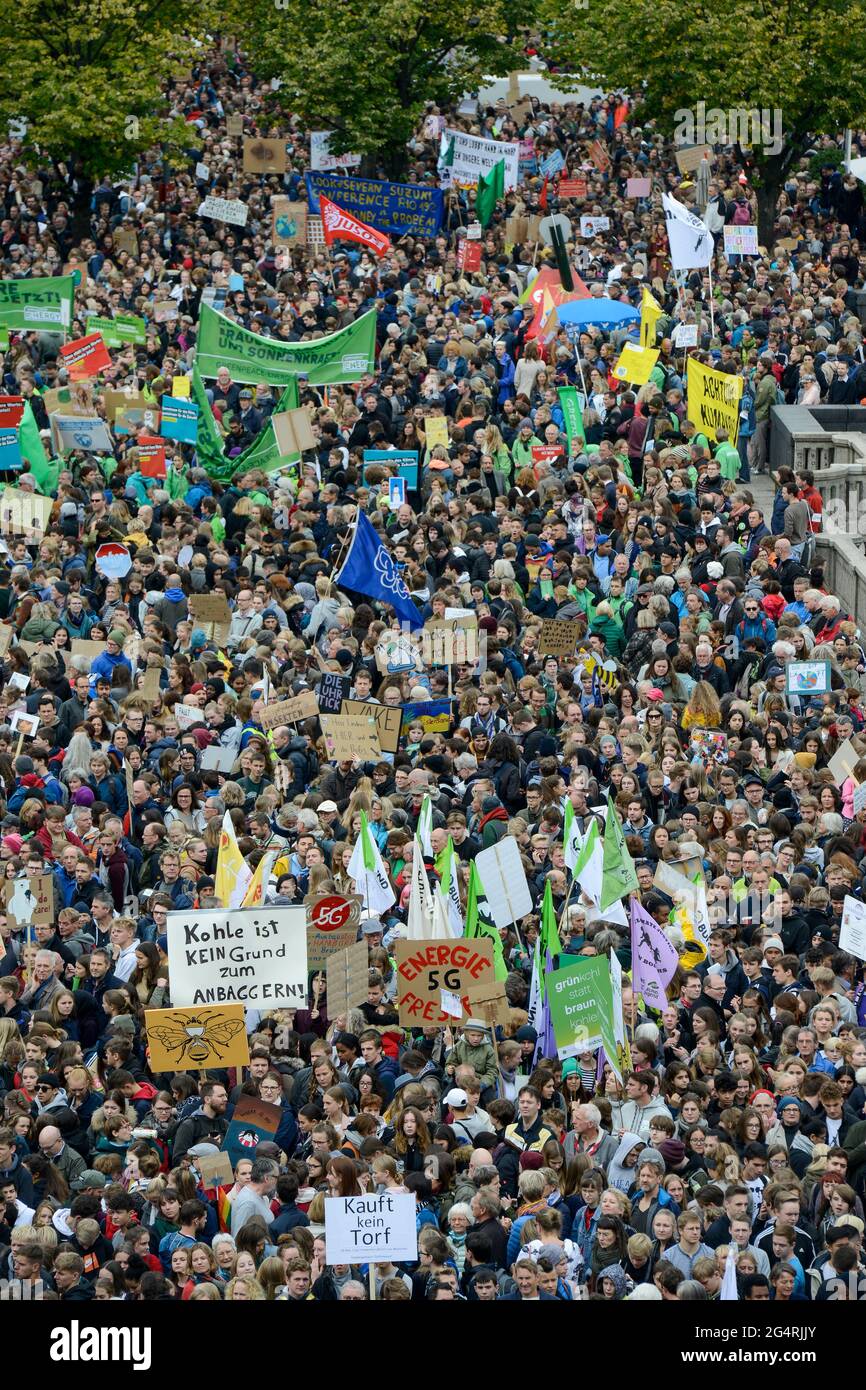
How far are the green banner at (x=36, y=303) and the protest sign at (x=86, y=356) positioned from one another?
92.4 inches

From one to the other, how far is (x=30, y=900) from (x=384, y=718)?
3255 millimetres

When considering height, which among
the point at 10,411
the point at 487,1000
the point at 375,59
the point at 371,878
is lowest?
the point at 487,1000

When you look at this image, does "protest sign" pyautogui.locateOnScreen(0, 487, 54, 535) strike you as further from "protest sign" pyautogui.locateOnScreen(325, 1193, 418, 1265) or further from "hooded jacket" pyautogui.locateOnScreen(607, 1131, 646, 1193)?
"protest sign" pyautogui.locateOnScreen(325, 1193, 418, 1265)

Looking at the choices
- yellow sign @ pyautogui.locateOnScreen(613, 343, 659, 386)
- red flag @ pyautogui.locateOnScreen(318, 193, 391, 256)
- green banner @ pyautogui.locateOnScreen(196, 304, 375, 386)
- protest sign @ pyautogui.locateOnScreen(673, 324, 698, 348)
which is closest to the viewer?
yellow sign @ pyautogui.locateOnScreen(613, 343, 659, 386)

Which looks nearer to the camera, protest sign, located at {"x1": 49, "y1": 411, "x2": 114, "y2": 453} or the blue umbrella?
protest sign, located at {"x1": 49, "y1": 411, "x2": 114, "y2": 453}

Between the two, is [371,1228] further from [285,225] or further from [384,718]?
[285,225]

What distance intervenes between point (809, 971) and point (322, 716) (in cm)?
497

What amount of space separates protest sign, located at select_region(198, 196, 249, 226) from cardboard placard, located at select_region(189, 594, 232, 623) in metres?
15.9

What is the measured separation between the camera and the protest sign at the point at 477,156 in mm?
37000

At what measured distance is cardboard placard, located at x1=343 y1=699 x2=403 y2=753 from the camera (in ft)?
64.0

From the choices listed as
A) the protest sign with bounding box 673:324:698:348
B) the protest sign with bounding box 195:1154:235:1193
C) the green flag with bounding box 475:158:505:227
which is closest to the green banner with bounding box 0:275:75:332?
the protest sign with bounding box 673:324:698:348

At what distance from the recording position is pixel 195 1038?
14.9 m

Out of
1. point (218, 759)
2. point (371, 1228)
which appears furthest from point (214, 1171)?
point (218, 759)

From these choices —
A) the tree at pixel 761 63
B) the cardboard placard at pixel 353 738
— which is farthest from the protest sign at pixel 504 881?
the tree at pixel 761 63
